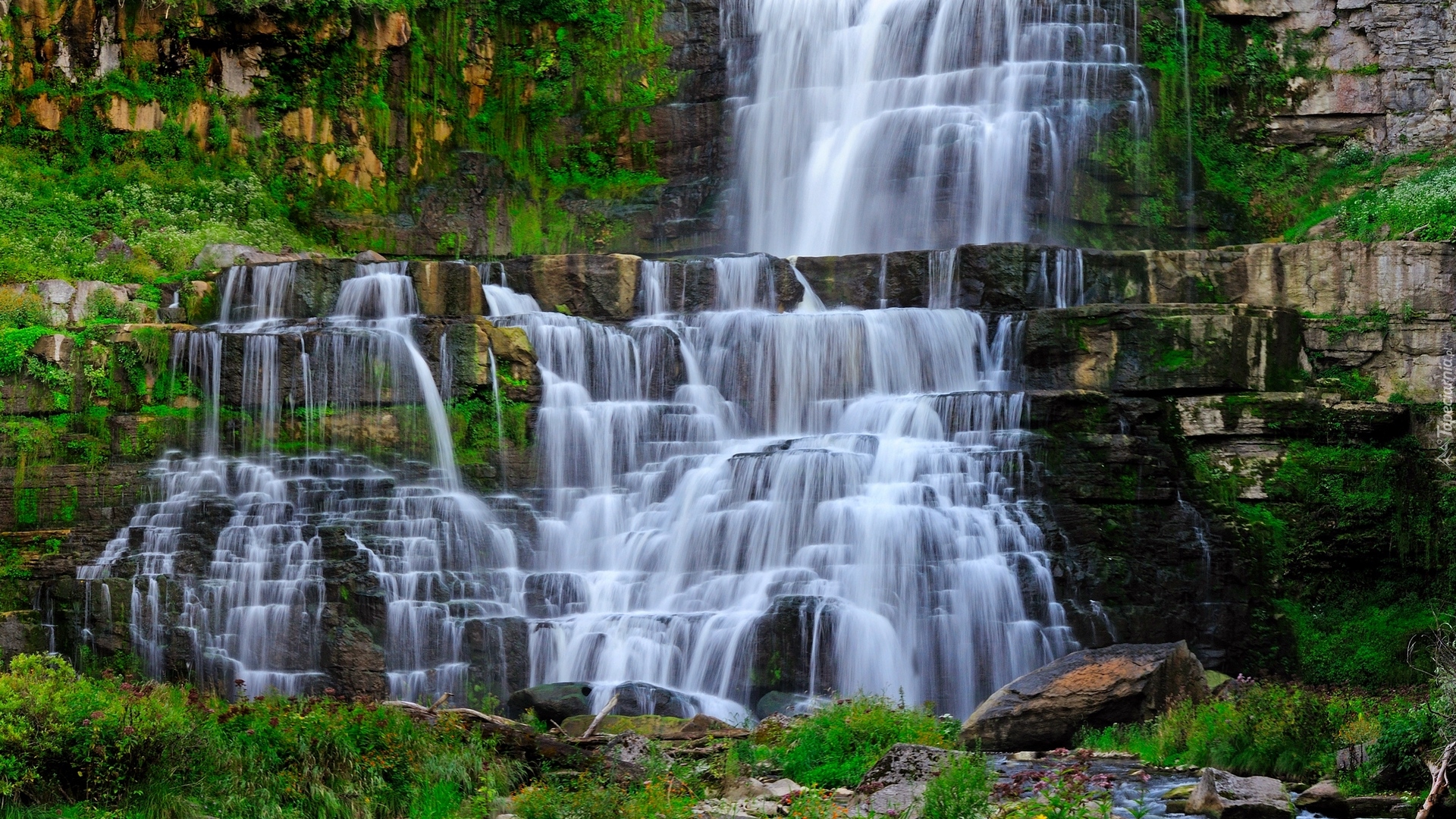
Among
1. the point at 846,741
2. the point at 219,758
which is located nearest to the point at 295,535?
the point at 219,758

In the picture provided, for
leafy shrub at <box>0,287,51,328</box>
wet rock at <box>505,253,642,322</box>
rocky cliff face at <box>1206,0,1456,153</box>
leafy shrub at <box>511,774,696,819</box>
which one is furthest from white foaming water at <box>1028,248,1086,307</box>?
leafy shrub at <box>0,287,51,328</box>

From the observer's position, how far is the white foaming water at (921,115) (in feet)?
93.6

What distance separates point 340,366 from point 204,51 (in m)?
14.4

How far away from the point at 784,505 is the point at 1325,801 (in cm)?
965

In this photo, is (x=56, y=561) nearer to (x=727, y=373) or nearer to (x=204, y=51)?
(x=727, y=373)

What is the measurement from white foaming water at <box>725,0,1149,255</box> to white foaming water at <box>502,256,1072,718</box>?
5.65m

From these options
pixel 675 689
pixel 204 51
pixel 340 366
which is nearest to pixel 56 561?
pixel 340 366

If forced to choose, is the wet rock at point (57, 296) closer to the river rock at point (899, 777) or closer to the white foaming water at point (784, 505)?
the white foaming water at point (784, 505)

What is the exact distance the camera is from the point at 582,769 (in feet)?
38.9

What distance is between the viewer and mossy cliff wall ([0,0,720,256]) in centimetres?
3120

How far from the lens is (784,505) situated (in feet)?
64.5

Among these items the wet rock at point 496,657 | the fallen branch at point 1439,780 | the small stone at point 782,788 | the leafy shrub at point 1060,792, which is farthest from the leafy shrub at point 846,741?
the wet rock at point 496,657

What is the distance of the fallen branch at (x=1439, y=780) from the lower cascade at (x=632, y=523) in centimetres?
776

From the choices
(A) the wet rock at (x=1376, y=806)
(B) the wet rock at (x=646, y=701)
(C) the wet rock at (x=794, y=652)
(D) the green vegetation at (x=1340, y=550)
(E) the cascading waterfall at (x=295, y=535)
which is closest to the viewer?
(A) the wet rock at (x=1376, y=806)
